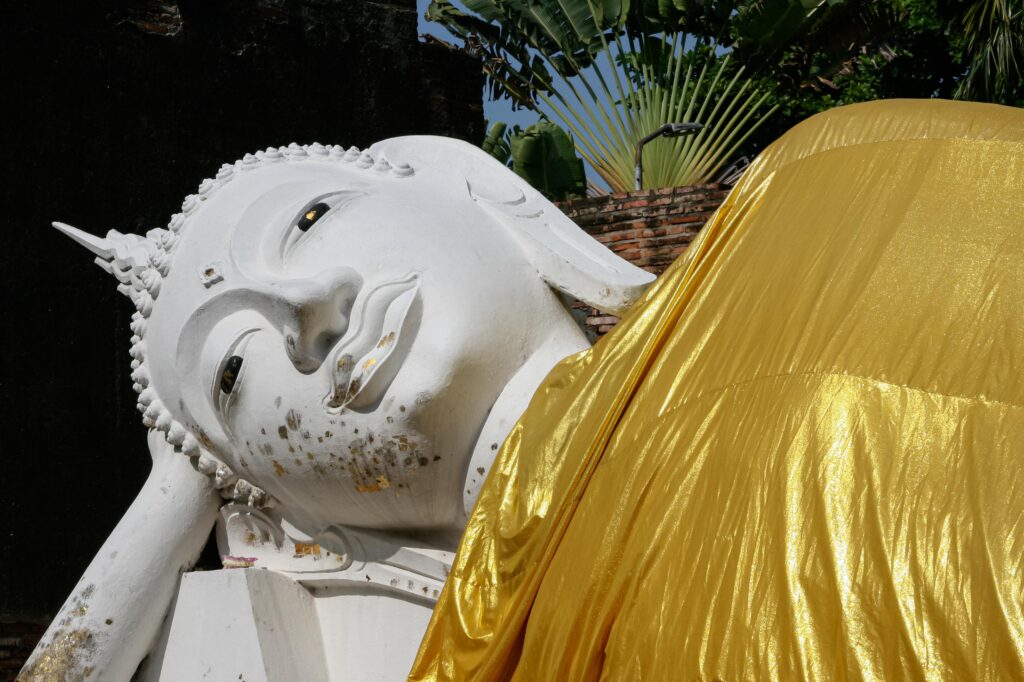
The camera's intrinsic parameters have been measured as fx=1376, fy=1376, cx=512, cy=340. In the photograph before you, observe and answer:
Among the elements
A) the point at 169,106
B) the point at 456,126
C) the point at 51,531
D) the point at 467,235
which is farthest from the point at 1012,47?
the point at 467,235

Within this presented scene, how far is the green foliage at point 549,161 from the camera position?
11.8 meters

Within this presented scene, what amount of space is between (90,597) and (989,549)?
2.04 metres

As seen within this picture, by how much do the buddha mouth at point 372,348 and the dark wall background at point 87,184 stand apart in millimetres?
4957

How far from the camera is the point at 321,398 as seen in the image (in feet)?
9.09

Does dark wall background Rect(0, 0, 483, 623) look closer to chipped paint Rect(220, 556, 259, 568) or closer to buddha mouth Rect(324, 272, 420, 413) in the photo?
chipped paint Rect(220, 556, 259, 568)

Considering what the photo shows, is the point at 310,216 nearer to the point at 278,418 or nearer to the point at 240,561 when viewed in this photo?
the point at 278,418

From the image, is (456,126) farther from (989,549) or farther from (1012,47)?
(989,549)

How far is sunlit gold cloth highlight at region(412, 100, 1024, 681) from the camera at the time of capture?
1792 mm

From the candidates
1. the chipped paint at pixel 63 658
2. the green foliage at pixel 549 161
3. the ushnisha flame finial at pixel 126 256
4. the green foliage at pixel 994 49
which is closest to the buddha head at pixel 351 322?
the ushnisha flame finial at pixel 126 256

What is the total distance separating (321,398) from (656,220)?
6879 millimetres

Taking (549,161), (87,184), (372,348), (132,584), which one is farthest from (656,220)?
(372,348)

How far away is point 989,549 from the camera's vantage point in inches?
68.3

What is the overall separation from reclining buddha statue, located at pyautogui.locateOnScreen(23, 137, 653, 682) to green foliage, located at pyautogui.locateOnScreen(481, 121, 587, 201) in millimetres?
8567

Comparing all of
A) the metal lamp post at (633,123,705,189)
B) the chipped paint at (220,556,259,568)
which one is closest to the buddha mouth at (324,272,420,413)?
the chipped paint at (220,556,259,568)
